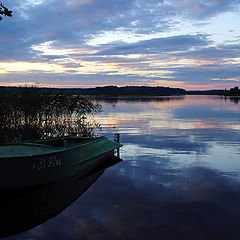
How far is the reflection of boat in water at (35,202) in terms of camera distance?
30.0 feet

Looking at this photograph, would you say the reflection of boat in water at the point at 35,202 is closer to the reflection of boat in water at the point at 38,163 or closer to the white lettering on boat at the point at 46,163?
the reflection of boat in water at the point at 38,163

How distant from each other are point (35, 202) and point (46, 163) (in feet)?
5.41

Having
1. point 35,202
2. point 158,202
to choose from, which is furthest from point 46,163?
point 158,202

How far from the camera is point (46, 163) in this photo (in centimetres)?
1186

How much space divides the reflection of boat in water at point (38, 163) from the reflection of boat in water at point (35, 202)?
0.41 meters

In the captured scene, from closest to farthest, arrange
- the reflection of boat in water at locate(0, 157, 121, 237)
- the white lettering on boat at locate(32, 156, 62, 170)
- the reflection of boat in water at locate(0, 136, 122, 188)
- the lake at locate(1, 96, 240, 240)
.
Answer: the lake at locate(1, 96, 240, 240), the reflection of boat in water at locate(0, 157, 121, 237), the reflection of boat in water at locate(0, 136, 122, 188), the white lettering on boat at locate(32, 156, 62, 170)

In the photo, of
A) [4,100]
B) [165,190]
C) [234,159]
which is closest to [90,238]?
[165,190]

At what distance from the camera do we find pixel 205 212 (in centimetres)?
983

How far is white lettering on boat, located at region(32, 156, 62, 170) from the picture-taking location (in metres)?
11.4

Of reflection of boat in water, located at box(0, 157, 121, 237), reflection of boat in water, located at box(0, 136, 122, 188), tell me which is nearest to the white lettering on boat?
reflection of boat in water, located at box(0, 136, 122, 188)

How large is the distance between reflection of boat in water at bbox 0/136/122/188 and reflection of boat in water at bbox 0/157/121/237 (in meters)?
0.41

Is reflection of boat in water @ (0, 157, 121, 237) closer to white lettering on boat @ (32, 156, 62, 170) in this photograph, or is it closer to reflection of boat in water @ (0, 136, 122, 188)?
reflection of boat in water @ (0, 136, 122, 188)

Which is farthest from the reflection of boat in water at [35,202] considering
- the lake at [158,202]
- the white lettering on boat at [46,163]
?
the white lettering on boat at [46,163]

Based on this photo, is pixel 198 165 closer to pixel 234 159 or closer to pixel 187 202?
pixel 234 159
